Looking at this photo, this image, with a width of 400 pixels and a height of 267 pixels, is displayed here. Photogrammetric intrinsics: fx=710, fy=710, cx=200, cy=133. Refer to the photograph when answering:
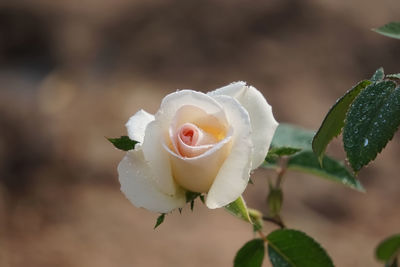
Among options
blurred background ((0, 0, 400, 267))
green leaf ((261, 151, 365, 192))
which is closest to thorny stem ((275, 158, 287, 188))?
green leaf ((261, 151, 365, 192))

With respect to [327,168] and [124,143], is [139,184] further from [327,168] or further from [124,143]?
[327,168]

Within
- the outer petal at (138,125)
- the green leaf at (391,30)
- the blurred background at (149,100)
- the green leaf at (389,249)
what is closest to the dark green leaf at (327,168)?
the green leaf at (389,249)

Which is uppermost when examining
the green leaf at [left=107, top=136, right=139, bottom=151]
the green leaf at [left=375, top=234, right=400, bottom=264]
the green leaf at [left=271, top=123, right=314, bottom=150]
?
the green leaf at [left=107, top=136, right=139, bottom=151]

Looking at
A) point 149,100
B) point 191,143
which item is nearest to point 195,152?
point 191,143

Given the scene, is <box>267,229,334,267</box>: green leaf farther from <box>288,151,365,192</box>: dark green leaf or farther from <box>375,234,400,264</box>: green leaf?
<box>375,234,400,264</box>: green leaf

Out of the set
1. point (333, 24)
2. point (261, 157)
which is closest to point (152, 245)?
point (333, 24)

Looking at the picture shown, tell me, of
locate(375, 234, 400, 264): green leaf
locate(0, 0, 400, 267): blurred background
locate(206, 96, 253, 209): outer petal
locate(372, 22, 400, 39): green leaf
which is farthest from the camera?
locate(0, 0, 400, 267): blurred background

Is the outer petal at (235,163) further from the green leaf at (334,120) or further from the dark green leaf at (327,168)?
the dark green leaf at (327,168)
